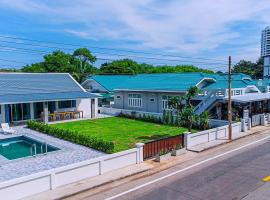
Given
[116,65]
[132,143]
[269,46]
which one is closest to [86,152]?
[132,143]

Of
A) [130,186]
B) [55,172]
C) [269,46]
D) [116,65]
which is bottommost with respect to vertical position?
[130,186]

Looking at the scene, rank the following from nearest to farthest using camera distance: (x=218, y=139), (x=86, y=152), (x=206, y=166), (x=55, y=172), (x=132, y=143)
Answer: (x=55, y=172) < (x=206, y=166) < (x=86, y=152) < (x=132, y=143) < (x=218, y=139)

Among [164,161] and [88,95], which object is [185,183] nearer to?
[164,161]

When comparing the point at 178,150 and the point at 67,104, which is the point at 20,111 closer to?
the point at 67,104

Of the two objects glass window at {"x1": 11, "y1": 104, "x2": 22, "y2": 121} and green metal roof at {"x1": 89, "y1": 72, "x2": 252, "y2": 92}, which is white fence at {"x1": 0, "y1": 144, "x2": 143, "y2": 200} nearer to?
green metal roof at {"x1": 89, "y1": 72, "x2": 252, "y2": 92}

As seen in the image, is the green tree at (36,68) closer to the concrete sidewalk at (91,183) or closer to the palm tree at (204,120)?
the palm tree at (204,120)

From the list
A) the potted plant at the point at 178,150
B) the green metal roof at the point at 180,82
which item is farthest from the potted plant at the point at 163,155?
the green metal roof at the point at 180,82

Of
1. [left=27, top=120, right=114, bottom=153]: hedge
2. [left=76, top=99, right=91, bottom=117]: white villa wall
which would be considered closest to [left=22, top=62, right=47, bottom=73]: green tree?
[left=76, top=99, right=91, bottom=117]: white villa wall
